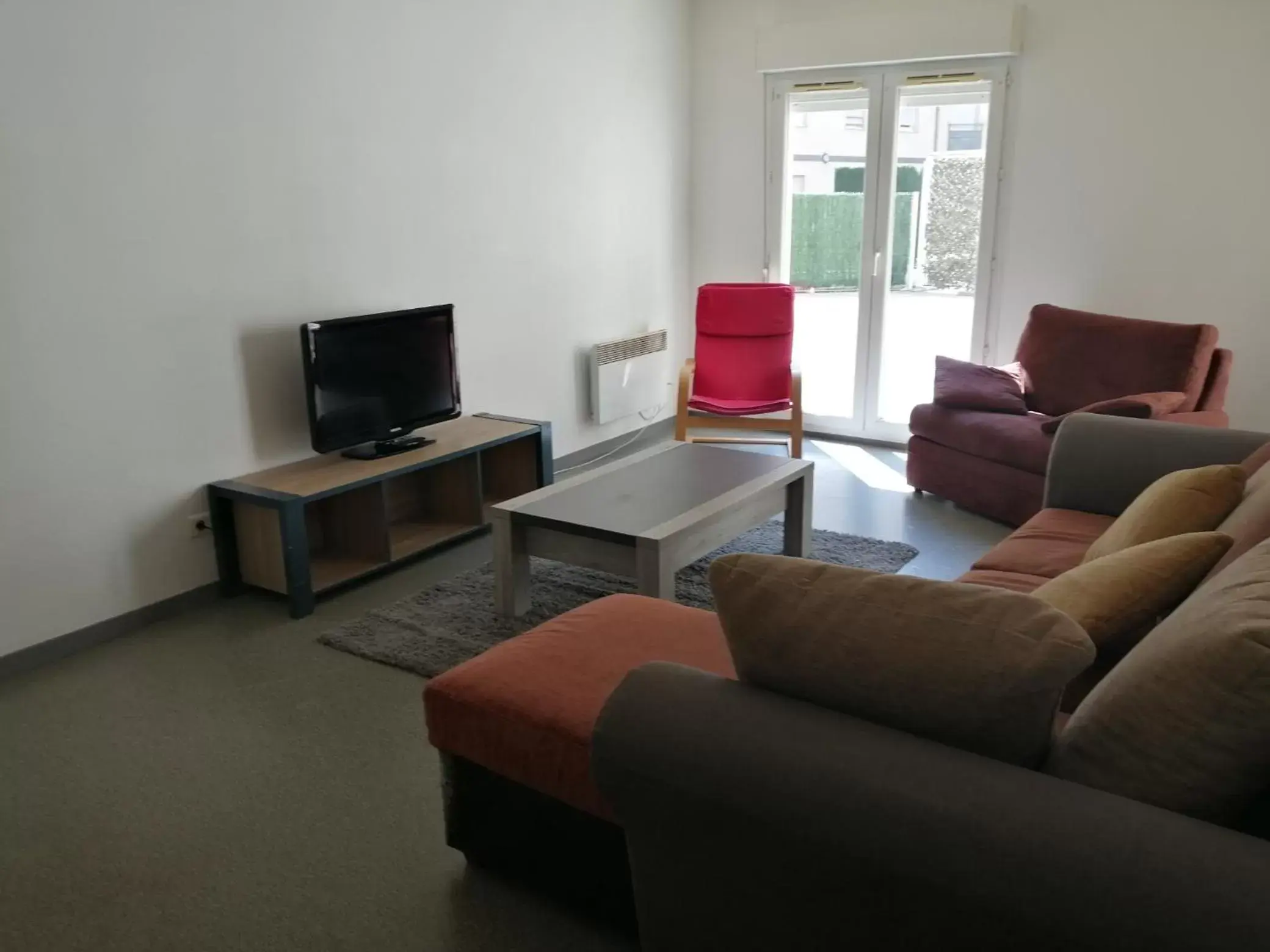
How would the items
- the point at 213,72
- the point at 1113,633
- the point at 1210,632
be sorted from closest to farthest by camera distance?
1. the point at 1210,632
2. the point at 1113,633
3. the point at 213,72

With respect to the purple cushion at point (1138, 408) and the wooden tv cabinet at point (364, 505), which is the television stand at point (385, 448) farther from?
the purple cushion at point (1138, 408)

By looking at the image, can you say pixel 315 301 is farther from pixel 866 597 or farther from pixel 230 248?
pixel 866 597

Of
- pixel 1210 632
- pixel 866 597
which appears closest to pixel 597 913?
pixel 866 597

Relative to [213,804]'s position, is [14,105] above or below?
above

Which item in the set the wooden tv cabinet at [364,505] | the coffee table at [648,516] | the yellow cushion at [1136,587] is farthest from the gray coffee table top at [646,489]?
the yellow cushion at [1136,587]

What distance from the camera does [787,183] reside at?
217 inches

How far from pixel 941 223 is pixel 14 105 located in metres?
4.05

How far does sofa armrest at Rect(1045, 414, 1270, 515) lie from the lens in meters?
2.88

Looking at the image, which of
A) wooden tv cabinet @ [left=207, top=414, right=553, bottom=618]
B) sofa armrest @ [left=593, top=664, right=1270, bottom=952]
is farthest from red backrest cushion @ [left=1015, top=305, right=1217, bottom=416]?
sofa armrest @ [left=593, top=664, right=1270, bottom=952]

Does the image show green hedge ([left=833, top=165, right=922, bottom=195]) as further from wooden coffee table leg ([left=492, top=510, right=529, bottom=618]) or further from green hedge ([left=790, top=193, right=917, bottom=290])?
wooden coffee table leg ([left=492, top=510, right=529, bottom=618])

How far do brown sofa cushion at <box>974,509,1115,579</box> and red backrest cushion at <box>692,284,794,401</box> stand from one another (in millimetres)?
2236

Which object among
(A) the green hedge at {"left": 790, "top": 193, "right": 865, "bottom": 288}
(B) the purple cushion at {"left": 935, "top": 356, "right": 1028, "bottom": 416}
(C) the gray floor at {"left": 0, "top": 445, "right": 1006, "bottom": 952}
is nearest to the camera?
(C) the gray floor at {"left": 0, "top": 445, "right": 1006, "bottom": 952}

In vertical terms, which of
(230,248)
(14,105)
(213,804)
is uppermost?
(14,105)

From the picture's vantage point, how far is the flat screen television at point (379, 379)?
349 centimetres
